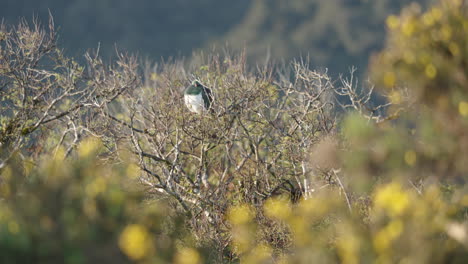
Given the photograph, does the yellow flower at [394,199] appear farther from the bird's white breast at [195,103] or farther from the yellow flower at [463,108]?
the bird's white breast at [195,103]

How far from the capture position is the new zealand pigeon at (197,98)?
9.13m

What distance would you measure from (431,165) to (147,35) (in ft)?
377

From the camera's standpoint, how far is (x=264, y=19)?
123 metres

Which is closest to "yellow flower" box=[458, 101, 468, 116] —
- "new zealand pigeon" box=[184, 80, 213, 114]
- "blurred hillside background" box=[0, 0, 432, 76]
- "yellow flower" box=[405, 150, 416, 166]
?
"yellow flower" box=[405, 150, 416, 166]

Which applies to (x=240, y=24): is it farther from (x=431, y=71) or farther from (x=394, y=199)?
(x=394, y=199)

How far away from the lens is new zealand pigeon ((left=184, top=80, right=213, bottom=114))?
30.0 feet

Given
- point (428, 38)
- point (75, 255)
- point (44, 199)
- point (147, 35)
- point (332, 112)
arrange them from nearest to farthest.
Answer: point (75, 255) < point (44, 199) < point (428, 38) < point (332, 112) < point (147, 35)

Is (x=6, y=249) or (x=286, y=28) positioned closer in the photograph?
(x=6, y=249)

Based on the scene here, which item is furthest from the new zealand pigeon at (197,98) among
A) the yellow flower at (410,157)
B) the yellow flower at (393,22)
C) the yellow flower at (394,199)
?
the yellow flower at (394,199)

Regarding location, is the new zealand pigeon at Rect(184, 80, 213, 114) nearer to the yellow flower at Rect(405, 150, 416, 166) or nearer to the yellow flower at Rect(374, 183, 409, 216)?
the yellow flower at Rect(405, 150, 416, 166)

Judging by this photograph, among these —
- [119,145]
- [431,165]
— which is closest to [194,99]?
[119,145]

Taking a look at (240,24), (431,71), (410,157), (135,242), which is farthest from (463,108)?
(240,24)

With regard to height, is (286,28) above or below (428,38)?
above

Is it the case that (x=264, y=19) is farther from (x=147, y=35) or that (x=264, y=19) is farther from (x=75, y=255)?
(x=75, y=255)
